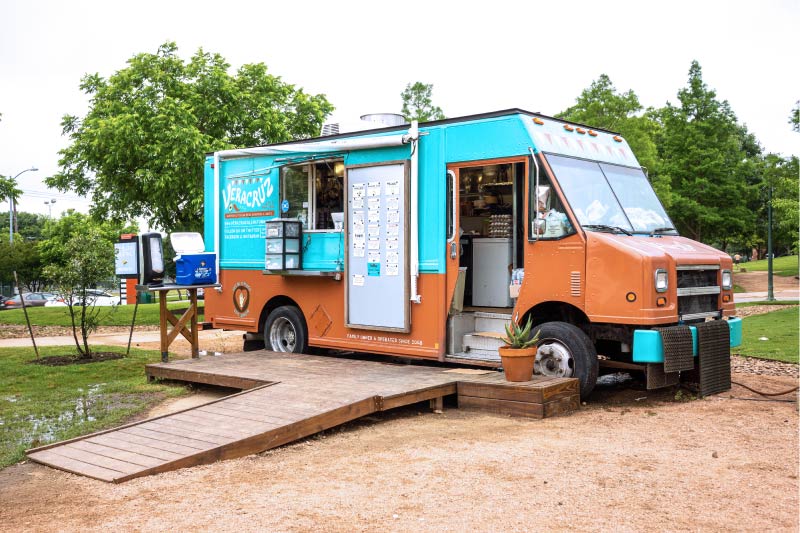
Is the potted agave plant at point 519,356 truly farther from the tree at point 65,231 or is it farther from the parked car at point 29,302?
the tree at point 65,231

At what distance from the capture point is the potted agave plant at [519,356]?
778 cm

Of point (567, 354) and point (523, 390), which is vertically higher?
point (567, 354)

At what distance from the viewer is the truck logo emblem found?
38.3 feet

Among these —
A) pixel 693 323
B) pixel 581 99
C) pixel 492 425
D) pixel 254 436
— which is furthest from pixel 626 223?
pixel 581 99

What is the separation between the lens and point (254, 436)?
6375 mm

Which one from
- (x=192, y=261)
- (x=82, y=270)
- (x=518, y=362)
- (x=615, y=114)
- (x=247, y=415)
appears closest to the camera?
(x=247, y=415)

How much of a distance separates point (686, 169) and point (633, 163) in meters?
26.7

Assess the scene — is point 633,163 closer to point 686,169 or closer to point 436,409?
point 436,409

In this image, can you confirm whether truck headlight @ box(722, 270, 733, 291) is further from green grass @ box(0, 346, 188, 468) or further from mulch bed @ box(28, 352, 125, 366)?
mulch bed @ box(28, 352, 125, 366)

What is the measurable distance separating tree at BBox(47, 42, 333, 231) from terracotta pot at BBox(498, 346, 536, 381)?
15.3 metres

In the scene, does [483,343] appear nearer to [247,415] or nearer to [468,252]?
[468,252]

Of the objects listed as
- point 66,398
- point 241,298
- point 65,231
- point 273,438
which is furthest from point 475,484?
point 65,231

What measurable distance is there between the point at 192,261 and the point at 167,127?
11.4 meters

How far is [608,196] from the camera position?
28.6 feet
